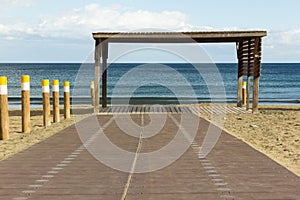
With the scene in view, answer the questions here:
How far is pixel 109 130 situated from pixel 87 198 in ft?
27.4

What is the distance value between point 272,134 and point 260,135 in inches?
16.4

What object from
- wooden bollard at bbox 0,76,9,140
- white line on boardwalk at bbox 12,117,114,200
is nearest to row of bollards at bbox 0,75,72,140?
wooden bollard at bbox 0,76,9,140

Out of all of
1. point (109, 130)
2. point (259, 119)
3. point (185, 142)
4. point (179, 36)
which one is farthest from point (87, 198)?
point (179, 36)

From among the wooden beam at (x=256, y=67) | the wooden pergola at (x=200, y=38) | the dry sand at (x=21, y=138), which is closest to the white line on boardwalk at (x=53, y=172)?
the dry sand at (x=21, y=138)

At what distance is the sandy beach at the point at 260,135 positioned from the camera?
1067 centimetres

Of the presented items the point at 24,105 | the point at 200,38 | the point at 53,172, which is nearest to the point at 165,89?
the point at 200,38

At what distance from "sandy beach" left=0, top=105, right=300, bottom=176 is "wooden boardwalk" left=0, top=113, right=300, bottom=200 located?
48 cm

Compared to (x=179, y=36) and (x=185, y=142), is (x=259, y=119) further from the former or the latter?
(x=185, y=142)

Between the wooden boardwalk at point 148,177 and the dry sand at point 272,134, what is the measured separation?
475 mm

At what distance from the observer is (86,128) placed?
50.2 feet

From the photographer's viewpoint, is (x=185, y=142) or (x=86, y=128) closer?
(x=185, y=142)

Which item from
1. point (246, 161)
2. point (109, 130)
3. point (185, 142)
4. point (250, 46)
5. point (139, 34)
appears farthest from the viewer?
point (250, 46)

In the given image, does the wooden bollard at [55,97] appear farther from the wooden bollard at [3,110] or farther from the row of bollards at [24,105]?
the wooden bollard at [3,110]

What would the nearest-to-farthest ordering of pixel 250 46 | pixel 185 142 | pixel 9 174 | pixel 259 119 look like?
pixel 9 174 → pixel 185 142 → pixel 259 119 → pixel 250 46
